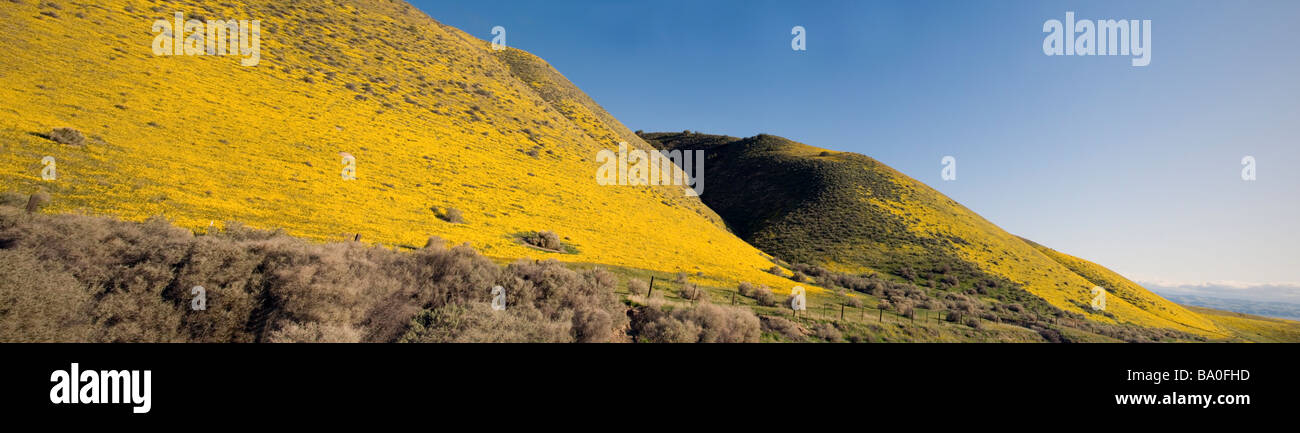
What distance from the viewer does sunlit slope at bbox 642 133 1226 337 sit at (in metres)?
39.3

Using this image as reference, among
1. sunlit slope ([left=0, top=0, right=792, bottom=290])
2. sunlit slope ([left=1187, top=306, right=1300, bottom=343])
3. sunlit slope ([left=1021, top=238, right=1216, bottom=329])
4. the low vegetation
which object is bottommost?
sunlit slope ([left=1187, top=306, right=1300, bottom=343])

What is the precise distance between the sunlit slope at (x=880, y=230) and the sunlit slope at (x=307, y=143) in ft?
40.4

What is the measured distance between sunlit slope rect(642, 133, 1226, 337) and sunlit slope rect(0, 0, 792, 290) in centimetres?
1233

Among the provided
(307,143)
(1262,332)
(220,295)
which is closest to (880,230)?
(307,143)

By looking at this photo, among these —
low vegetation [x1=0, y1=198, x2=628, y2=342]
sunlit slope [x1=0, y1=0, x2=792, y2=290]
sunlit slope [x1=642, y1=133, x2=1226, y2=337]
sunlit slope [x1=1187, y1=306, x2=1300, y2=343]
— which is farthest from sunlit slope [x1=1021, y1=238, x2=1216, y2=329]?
low vegetation [x1=0, y1=198, x2=628, y2=342]

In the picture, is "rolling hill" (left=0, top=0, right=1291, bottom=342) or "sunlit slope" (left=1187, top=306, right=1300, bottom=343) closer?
"rolling hill" (left=0, top=0, right=1291, bottom=342)

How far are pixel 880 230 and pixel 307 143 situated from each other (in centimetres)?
4900

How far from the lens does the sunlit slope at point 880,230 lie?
39.3 meters

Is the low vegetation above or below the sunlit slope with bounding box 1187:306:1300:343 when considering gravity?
above

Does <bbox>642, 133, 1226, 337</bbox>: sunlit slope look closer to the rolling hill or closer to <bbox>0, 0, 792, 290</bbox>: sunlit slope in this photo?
the rolling hill
